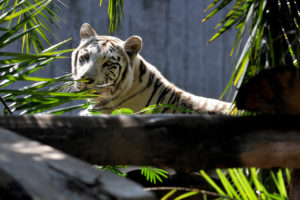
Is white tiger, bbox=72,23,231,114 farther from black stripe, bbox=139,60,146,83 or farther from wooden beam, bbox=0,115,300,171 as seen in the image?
wooden beam, bbox=0,115,300,171

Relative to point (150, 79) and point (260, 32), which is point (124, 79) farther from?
point (260, 32)

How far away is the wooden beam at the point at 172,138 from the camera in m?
0.96

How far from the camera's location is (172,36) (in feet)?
18.9

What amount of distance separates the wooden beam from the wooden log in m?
Answer: 0.28

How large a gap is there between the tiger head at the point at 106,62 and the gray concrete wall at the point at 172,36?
269 cm

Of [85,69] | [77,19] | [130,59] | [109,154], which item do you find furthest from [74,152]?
[77,19]

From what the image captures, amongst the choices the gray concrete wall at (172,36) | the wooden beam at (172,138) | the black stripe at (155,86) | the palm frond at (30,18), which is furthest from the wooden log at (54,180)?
the gray concrete wall at (172,36)

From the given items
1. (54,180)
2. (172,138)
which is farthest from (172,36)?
(54,180)

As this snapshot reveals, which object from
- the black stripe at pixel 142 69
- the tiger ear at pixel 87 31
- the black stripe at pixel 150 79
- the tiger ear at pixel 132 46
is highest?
the tiger ear at pixel 87 31

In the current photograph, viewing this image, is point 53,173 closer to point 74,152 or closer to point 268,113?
point 74,152

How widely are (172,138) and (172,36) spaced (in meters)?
4.85

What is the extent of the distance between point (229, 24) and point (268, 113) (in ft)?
1.19

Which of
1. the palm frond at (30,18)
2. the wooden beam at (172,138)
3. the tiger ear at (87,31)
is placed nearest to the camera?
the wooden beam at (172,138)

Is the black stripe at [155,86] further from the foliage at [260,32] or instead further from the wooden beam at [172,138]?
the wooden beam at [172,138]
